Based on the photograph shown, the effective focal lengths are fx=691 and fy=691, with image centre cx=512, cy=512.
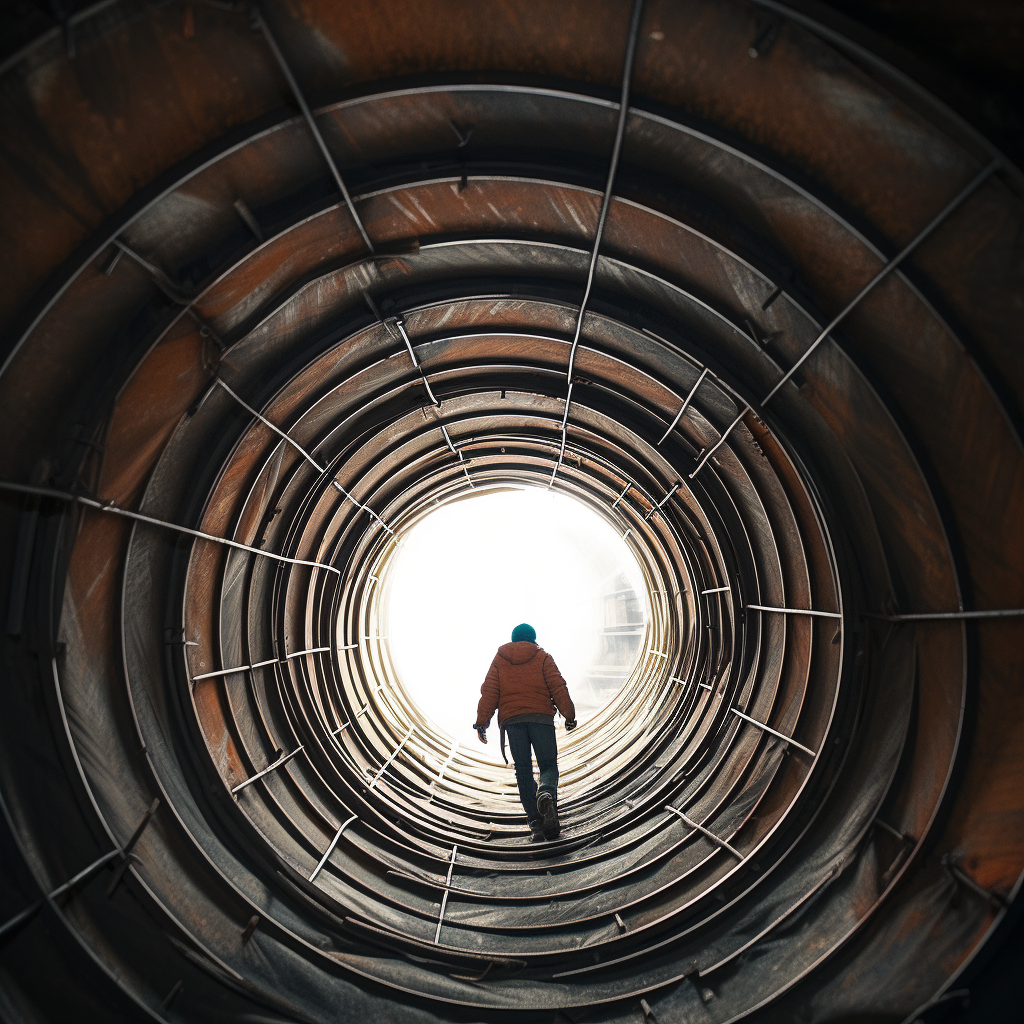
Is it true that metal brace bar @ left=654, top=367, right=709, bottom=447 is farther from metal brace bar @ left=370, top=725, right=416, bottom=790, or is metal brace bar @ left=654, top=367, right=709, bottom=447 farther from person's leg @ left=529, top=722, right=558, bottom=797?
metal brace bar @ left=370, top=725, right=416, bottom=790

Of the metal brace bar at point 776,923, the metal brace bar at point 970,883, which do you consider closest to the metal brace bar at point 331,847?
the metal brace bar at point 776,923

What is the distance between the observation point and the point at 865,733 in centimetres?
548

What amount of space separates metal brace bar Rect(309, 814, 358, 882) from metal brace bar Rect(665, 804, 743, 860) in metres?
3.45

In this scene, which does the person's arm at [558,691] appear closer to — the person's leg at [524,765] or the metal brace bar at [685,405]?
the person's leg at [524,765]

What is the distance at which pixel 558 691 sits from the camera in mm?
8648

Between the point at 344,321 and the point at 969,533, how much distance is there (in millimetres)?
4960

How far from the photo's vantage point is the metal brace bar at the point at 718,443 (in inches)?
236

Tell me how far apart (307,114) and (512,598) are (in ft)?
77.6

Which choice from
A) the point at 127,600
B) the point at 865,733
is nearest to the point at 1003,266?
the point at 865,733

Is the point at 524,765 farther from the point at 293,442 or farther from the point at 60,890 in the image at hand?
the point at 60,890

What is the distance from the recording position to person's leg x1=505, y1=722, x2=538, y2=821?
831 centimetres

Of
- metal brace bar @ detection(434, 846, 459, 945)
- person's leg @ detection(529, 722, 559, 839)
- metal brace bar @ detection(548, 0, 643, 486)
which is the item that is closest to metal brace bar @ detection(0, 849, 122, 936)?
metal brace bar @ detection(434, 846, 459, 945)

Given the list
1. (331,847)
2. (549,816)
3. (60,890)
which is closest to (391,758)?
(549,816)

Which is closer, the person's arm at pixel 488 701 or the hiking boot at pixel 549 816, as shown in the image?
the hiking boot at pixel 549 816
